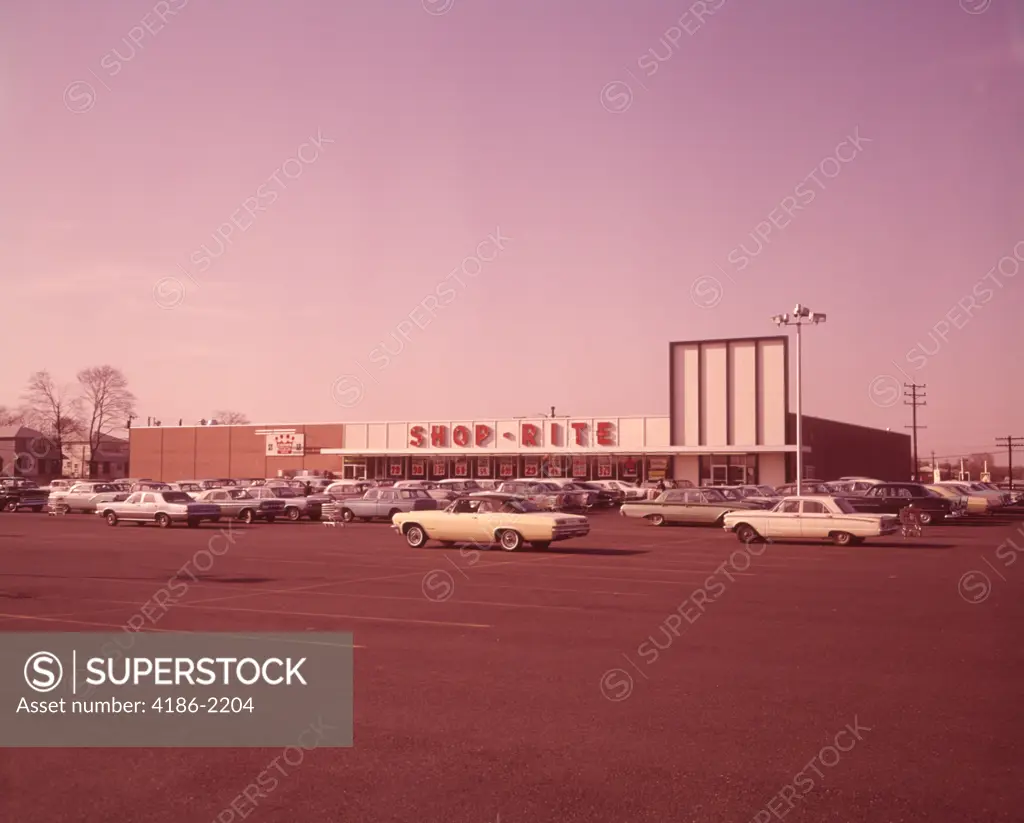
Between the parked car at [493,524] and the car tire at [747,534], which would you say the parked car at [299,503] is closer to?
the parked car at [493,524]

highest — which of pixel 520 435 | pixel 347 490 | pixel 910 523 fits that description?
pixel 520 435

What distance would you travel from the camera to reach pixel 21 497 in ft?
176

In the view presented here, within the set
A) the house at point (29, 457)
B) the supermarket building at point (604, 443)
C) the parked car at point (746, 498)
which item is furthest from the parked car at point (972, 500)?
the house at point (29, 457)

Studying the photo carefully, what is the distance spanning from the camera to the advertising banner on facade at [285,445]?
8794 cm

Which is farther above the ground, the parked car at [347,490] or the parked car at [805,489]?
the parked car at [805,489]

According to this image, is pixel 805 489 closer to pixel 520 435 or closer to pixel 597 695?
pixel 520 435

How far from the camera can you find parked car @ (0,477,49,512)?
5347 centimetres

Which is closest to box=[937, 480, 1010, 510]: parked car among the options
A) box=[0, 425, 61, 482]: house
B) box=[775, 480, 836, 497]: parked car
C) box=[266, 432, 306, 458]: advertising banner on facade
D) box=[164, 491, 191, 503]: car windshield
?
box=[775, 480, 836, 497]: parked car

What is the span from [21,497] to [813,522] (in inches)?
1696

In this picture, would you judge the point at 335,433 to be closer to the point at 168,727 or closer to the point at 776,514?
the point at 776,514

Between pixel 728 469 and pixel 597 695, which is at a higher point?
pixel 728 469

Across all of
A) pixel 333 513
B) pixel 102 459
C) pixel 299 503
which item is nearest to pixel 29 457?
pixel 102 459

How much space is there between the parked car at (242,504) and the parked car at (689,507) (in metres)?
15.3

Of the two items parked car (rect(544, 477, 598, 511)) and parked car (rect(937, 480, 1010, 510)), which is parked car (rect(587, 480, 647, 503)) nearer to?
parked car (rect(544, 477, 598, 511))
